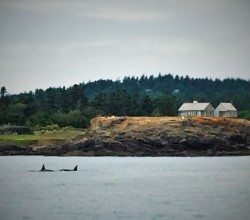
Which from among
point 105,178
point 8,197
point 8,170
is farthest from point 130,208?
point 8,170

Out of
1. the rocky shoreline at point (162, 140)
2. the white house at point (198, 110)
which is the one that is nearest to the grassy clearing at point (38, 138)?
the rocky shoreline at point (162, 140)

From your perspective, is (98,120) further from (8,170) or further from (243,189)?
(243,189)

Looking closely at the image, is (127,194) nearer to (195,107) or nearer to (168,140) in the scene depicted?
(168,140)

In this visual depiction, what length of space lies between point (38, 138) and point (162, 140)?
33330 mm

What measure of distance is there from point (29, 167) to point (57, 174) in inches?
809

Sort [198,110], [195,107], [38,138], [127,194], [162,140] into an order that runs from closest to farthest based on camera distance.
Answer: [127,194]
[162,140]
[38,138]
[198,110]
[195,107]

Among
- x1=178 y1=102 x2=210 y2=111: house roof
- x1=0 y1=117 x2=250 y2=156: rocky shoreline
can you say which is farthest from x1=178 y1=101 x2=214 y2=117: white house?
x1=0 y1=117 x2=250 y2=156: rocky shoreline

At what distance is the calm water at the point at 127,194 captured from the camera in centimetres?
6347

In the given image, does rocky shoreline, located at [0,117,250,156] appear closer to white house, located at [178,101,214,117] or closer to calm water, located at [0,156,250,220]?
calm water, located at [0,156,250,220]

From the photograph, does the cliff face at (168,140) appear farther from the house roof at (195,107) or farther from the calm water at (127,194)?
the house roof at (195,107)

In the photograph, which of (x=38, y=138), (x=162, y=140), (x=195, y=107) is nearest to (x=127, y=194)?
(x=162, y=140)

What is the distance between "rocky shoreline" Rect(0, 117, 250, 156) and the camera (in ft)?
501

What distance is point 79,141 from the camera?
155750 millimetres

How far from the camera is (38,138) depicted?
167000 millimetres
